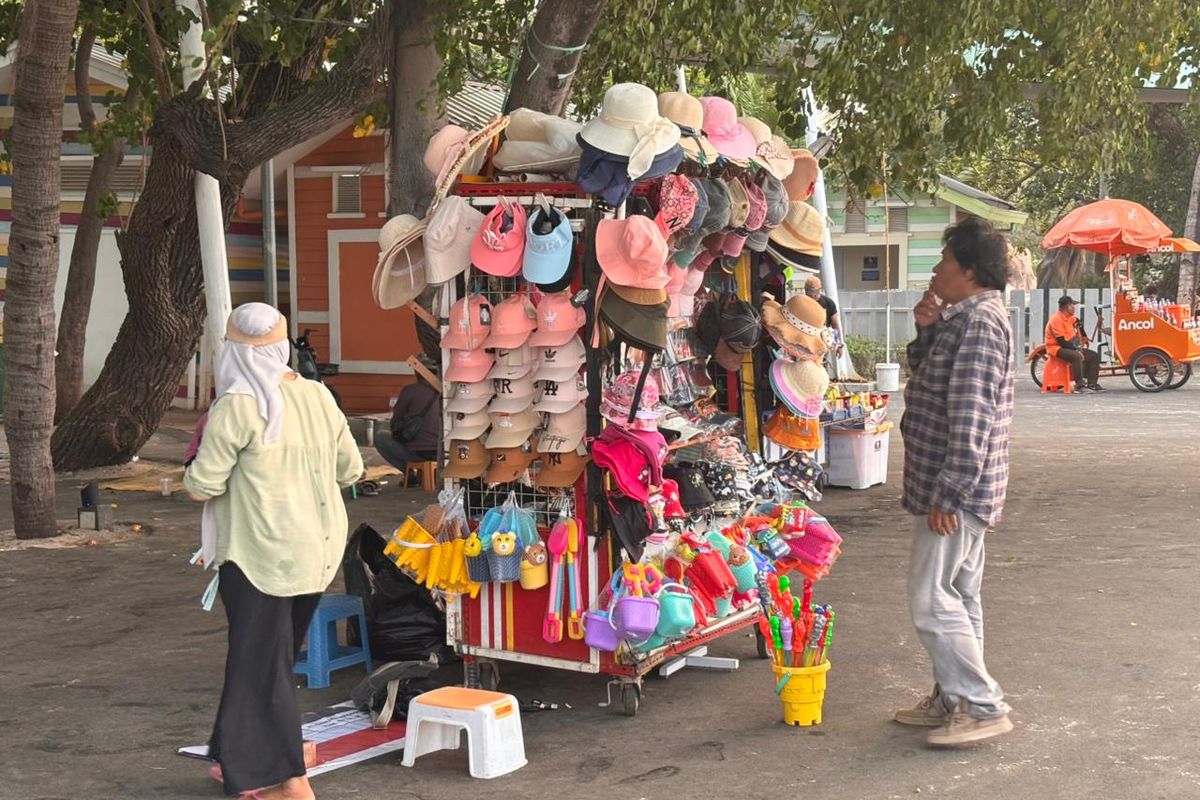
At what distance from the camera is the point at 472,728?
222 inches

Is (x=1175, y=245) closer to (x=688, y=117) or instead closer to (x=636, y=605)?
(x=688, y=117)

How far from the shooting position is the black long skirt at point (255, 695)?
17.3 ft

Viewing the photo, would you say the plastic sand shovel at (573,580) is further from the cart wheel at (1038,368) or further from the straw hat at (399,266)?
the cart wheel at (1038,368)

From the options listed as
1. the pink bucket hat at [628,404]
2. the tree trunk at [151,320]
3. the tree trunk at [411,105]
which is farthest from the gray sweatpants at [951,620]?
the tree trunk at [151,320]

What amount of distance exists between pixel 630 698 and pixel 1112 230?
1845cm

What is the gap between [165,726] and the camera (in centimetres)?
638

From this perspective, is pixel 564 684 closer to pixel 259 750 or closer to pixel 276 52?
pixel 259 750

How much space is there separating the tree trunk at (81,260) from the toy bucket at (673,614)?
34.4ft

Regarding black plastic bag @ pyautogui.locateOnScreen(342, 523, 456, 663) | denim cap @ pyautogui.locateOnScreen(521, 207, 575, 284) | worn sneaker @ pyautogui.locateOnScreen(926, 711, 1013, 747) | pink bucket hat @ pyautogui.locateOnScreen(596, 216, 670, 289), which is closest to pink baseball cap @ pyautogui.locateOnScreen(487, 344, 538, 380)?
denim cap @ pyautogui.locateOnScreen(521, 207, 575, 284)

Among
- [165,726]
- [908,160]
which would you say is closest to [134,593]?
[165,726]

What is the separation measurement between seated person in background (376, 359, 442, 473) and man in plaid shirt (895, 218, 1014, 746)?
18.7 ft

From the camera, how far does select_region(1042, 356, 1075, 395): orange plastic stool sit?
73.8 feet

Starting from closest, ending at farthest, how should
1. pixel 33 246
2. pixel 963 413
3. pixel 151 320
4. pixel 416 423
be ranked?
pixel 963 413, pixel 33 246, pixel 416 423, pixel 151 320

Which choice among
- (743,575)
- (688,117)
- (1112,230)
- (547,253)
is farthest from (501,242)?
(1112,230)
